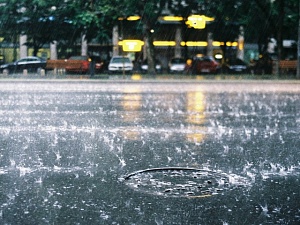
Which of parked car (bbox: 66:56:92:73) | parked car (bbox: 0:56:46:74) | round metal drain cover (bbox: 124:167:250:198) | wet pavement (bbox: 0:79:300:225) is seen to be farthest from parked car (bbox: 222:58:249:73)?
round metal drain cover (bbox: 124:167:250:198)

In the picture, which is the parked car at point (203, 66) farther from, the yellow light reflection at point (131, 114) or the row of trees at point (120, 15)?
the yellow light reflection at point (131, 114)

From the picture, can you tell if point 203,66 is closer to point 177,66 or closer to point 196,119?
point 177,66

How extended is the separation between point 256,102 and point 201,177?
11.2 meters

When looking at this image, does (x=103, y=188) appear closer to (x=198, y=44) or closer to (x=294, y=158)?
(x=294, y=158)

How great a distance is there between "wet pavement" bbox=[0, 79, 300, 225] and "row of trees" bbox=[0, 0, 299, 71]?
22946mm

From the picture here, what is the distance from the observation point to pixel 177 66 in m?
43.6

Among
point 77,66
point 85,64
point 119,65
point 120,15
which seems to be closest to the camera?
point 120,15

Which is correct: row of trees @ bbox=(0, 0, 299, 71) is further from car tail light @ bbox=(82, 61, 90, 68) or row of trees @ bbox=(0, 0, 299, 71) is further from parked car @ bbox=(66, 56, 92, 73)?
parked car @ bbox=(66, 56, 92, 73)

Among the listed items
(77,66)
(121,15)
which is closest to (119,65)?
(77,66)

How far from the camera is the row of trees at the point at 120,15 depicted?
34.9 m

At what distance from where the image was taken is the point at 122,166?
676 cm

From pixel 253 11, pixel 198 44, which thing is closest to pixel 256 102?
pixel 253 11

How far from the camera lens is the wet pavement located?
479 centimetres

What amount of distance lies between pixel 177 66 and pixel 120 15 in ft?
33.9
